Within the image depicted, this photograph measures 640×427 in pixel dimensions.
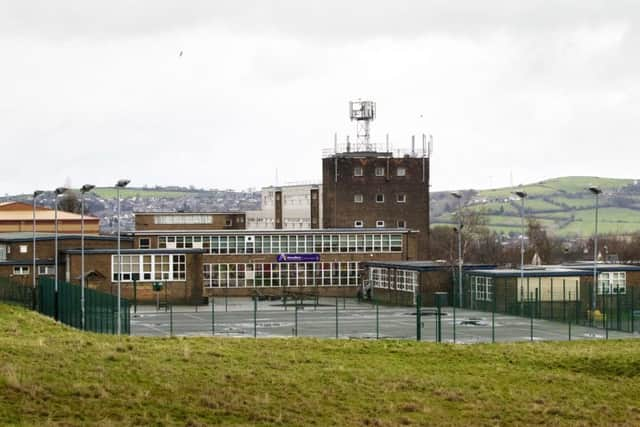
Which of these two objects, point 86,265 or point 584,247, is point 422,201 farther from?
point 584,247

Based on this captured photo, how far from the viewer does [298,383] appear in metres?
31.7

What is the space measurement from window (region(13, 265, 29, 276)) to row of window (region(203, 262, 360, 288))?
1464 centimetres

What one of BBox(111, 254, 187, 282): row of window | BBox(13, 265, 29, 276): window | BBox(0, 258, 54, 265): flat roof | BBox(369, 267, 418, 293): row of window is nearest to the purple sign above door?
BBox(369, 267, 418, 293): row of window

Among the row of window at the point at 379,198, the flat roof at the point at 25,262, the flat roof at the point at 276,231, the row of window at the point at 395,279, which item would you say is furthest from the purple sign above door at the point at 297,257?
the row of window at the point at 379,198

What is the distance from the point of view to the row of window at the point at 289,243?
91562mm

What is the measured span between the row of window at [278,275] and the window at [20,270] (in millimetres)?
14638

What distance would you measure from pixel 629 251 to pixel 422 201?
169 feet

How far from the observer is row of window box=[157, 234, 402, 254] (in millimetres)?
91562

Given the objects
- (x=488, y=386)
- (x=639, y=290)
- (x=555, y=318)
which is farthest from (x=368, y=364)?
(x=639, y=290)

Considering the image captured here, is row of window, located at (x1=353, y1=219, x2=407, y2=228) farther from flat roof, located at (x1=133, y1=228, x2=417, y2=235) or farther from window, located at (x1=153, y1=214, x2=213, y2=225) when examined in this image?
flat roof, located at (x1=133, y1=228, x2=417, y2=235)

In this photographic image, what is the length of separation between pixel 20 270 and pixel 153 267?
31.7 ft

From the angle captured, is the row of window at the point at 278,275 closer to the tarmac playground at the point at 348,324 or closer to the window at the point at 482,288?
the tarmac playground at the point at 348,324

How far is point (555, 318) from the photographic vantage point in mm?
64562

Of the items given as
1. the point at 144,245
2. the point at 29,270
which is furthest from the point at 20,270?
the point at 144,245
